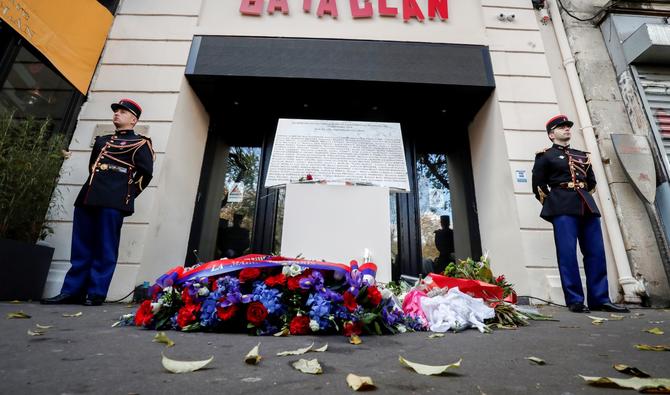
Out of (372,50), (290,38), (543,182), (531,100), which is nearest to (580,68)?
(531,100)

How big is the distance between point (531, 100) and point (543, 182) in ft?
5.52

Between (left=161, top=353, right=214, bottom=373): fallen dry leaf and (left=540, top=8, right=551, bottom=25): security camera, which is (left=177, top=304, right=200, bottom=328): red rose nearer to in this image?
(left=161, top=353, right=214, bottom=373): fallen dry leaf

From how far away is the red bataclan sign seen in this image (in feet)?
15.8

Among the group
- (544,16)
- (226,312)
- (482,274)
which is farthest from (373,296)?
(544,16)

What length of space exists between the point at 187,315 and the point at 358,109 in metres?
3.99

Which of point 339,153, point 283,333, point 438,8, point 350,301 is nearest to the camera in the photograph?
point 283,333

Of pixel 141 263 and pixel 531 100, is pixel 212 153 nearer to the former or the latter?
pixel 141 263

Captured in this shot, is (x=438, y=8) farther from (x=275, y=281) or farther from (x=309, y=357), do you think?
(x=309, y=357)

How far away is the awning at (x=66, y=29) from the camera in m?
3.53

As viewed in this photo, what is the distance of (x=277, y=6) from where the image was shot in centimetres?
484

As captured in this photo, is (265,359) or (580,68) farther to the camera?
(580,68)

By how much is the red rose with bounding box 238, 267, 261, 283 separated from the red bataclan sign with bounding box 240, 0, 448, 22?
13.9ft

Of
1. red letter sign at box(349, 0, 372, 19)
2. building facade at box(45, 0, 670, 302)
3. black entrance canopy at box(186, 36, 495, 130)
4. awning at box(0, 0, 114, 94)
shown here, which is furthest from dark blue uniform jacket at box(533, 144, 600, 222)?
awning at box(0, 0, 114, 94)

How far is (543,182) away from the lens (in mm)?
3377
